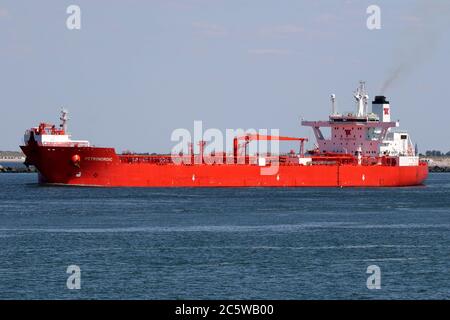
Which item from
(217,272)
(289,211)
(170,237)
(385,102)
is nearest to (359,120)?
(385,102)

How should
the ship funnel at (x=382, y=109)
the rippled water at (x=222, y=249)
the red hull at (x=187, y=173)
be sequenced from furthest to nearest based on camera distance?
the ship funnel at (x=382, y=109), the red hull at (x=187, y=173), the rippled water at (x=222, y=249)

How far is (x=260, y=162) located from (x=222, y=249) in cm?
4179

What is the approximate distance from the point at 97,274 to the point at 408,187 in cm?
6130

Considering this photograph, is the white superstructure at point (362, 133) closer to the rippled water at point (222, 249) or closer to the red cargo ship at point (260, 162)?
the red cargo ship at point (260, 162)

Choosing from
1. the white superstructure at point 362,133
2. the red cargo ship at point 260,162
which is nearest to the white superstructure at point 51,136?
the red cargo ship at point 260,162

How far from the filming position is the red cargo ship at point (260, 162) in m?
67.1

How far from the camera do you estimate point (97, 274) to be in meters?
26.4

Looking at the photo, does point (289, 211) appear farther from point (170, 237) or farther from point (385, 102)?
point (385, 102)

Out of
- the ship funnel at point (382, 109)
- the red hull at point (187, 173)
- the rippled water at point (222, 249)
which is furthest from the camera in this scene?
the ship funnel at point (382, 109)

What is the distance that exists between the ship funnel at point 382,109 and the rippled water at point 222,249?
25706 millimetres

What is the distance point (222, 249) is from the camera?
32219mm

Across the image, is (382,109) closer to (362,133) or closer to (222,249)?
(362,133)

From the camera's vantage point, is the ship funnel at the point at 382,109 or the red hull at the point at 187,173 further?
the ship funnel at the point at 382,109

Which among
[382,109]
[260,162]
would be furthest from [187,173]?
[382,109]
